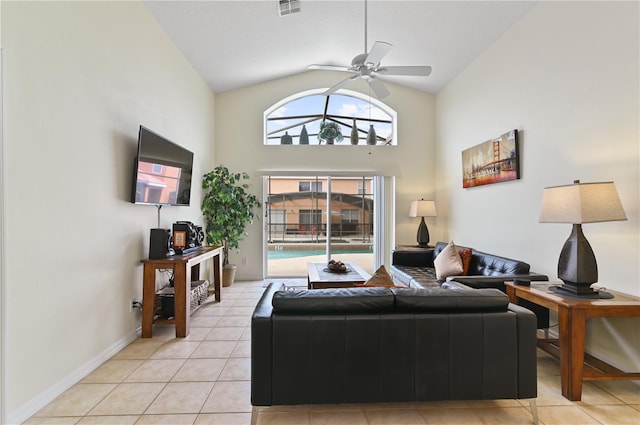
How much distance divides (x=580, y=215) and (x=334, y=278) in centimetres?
221

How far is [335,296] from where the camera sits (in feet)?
6.02

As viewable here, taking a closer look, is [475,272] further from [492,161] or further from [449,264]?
[492,161]

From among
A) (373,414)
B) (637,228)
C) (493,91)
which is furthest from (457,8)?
(373,414)

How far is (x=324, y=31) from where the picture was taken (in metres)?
4.05

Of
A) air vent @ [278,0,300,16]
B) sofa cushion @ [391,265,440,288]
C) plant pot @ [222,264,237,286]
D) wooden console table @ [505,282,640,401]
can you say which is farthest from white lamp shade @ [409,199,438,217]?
air vent @ [278,0,300,16]

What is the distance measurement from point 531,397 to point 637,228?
1481 millimetres

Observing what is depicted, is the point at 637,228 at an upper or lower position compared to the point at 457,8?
lower

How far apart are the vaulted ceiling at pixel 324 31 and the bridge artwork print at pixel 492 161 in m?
1.29

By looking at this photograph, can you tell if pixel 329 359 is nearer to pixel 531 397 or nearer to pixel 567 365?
pixel 531 397

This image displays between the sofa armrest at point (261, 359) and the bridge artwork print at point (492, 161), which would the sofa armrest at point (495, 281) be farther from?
the sofa armrest at point (261, 359)

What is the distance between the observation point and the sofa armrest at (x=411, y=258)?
4.69m

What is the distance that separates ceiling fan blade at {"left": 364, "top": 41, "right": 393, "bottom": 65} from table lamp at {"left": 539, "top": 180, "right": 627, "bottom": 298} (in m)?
1.71

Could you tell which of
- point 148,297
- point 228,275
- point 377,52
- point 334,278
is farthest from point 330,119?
point 148,297

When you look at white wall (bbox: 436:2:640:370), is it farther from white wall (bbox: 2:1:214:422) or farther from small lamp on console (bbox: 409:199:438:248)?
white wall (bbox: 2:1:214:422)
